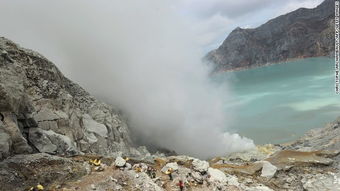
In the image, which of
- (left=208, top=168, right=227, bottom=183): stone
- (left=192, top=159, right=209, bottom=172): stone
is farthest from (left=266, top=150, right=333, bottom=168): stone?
(left=192, top=159, right=209, bottom=172): stone

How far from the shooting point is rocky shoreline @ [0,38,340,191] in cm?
1654

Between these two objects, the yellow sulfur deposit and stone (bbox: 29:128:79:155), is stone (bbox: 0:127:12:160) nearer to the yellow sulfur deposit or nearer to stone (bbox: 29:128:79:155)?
stone (bbox: 29:128:79:155)

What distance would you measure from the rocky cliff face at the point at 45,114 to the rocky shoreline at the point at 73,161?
5cm

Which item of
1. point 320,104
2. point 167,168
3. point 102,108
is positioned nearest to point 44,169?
→ point 167,168

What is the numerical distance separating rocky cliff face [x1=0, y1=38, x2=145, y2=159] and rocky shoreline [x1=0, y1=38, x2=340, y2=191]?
53 mm

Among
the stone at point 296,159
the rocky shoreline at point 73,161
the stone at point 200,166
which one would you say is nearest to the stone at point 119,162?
the rocky shoreline at point 73,161

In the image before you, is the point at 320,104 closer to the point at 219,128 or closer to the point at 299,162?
the point at 219,128

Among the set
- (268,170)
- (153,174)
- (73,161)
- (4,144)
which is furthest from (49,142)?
(268,170)

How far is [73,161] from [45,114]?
9.04 meters

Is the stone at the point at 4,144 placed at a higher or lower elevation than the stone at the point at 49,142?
higher

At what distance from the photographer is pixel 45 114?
26297 mm

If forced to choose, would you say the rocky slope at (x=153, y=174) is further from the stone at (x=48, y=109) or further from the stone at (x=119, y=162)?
the stone at (x=48, y=109)

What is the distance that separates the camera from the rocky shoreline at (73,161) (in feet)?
54.3

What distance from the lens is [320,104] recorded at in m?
86.8
